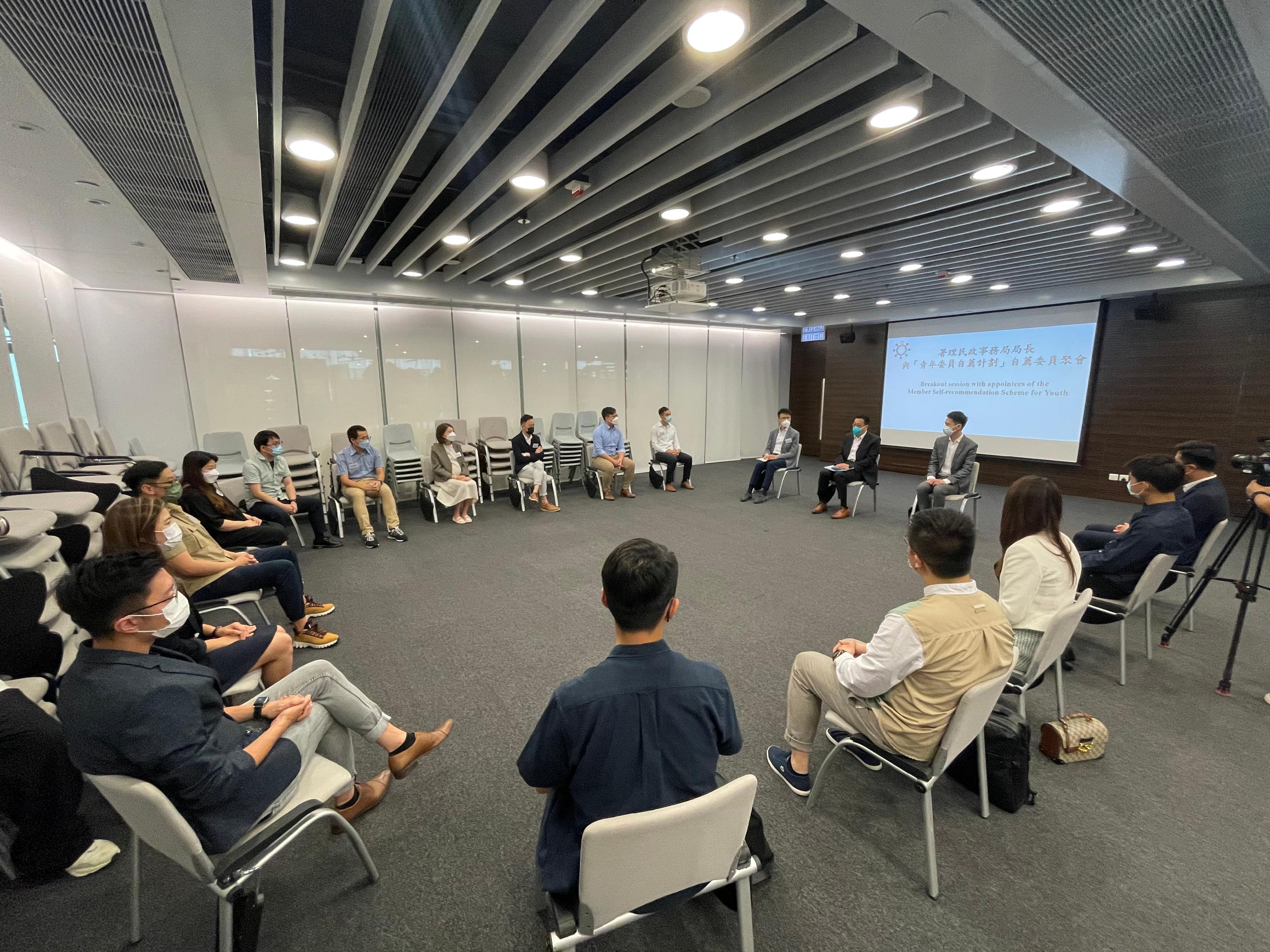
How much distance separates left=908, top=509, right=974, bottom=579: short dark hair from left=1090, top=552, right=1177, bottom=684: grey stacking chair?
1736 mm

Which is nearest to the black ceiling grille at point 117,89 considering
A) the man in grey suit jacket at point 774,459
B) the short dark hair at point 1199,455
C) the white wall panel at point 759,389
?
Answer: the short dark hair at point 1199,455

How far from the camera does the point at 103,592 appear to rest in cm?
124

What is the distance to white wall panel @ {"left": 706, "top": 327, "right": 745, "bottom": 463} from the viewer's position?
10273mm

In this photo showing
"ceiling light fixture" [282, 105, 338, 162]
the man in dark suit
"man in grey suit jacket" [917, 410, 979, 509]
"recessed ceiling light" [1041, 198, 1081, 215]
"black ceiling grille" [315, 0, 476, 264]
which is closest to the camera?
"black ceiling grille" [315, 0, 476, 264]

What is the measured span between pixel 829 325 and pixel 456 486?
26.1 feet

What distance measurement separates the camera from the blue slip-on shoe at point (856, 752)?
1788 millimetres

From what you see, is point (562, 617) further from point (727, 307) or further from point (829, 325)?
point (829, 325)

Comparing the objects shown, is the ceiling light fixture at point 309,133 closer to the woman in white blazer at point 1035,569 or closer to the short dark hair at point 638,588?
the short dark hair at point 638,588

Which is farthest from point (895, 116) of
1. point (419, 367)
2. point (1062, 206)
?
point (419, 367)

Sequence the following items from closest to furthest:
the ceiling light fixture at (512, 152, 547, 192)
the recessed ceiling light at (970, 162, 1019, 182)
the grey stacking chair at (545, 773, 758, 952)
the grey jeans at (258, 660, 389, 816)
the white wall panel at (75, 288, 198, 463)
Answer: the grey stacking chair at (545, 773, 758, 952) < the grey jeans at (258, 660, 389, 816) < the recessed ceiling light at (970, 162, 1019, 182) < the ceiling light fixture at (512, 152, 547, 192) < the white wall panel at (75, 288, 198, 463)

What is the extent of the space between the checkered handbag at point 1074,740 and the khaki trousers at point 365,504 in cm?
533

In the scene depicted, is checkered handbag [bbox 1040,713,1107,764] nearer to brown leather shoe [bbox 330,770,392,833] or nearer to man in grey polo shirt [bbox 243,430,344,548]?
brown leather shoe [bbox 330,770,392,833]

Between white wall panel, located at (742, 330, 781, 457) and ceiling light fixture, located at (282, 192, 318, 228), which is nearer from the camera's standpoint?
ceiling light fixture, located at (282, 192, 318, 228)

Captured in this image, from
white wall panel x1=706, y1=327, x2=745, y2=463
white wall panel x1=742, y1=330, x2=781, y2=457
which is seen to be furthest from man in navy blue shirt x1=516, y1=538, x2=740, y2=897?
white wall panel x1=742, y1=330, x2=781, y2=457
